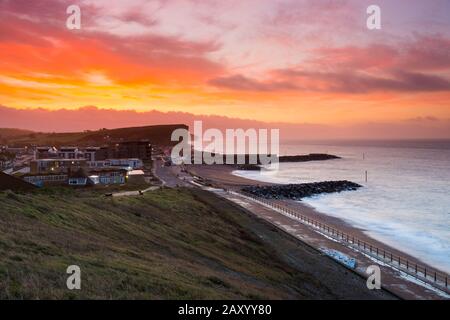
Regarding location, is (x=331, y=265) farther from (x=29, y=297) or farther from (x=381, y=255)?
(x=29, y=297)

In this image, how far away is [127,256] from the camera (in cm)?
1902

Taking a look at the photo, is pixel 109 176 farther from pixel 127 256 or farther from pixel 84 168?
pixel 127 256

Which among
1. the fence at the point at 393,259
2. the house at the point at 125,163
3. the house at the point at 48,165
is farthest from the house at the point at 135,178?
the fence at the point at 393,259

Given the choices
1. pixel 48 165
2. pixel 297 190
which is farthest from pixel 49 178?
pixel 297 190

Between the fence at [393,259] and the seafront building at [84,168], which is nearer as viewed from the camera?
the fence at [393,259]

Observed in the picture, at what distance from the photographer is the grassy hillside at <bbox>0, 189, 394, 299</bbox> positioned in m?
13.7

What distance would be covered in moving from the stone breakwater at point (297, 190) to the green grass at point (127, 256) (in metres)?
39.6

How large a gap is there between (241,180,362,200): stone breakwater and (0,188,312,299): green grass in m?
39.6

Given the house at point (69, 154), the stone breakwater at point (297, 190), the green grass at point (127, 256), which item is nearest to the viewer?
the green grass at point (127, 256)

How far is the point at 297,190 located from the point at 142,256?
65505 millimetres

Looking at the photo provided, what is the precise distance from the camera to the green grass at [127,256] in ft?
44.4

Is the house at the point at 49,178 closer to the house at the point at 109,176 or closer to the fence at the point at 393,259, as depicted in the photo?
the house at the point at 109,176

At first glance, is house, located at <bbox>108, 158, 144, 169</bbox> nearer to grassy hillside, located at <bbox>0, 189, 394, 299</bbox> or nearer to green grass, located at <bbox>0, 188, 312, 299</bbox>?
grassy hillside, located at <bbox>0, 189, 394, 299</bbox>
